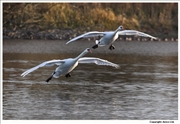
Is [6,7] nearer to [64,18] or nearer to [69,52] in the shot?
[64,18]

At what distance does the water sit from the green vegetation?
10.9 m

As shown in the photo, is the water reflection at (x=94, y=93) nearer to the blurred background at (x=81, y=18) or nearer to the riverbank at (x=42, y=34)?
the riverbank at (x=42, y=34)

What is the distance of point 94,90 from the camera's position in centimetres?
2130

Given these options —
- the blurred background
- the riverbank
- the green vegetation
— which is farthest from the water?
the green vegetation

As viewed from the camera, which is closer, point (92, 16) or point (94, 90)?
point (94, 90)

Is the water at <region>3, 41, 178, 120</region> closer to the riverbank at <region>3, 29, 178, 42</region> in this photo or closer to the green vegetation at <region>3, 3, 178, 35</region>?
the riverbank at <region>3, 29, 178, 42</region>

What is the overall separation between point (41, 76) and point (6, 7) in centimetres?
2278

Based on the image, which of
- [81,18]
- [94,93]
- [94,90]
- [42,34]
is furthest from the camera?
[81,18]

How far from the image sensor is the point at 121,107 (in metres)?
17.9

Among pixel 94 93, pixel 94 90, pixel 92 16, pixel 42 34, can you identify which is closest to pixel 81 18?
pixel 92 16

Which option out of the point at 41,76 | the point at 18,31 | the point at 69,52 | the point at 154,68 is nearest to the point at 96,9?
the point at 18,31

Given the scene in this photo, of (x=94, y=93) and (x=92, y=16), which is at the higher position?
(x=94, y=93)

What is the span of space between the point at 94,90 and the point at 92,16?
29062 mm

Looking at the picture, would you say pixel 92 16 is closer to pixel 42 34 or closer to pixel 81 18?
pixel 81 18
